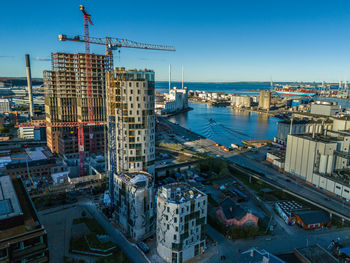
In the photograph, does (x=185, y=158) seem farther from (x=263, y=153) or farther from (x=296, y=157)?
(x=296, y=157)

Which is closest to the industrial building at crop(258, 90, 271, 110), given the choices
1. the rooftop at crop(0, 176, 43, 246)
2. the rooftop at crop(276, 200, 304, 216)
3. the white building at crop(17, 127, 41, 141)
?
the rooftop at crop(276, 200, 304, 216)

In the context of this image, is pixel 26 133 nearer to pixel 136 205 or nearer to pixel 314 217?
pixel 136 205

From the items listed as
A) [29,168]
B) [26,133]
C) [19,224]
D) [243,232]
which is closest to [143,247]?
[243,232]

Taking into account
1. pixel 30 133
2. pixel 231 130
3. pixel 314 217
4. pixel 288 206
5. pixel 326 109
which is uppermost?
pixel 326 109

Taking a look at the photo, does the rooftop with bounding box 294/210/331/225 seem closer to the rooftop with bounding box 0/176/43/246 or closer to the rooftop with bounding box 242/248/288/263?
the rooftop with bounding box 242/248/288/263

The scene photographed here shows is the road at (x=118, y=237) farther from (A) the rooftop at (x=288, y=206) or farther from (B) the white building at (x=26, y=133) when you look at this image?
(B) the white building at (x=26, y=133)

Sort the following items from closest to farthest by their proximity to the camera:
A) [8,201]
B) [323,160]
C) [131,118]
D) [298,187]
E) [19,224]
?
[19,224], [8,201], [131,118], [323,160], [298,187]

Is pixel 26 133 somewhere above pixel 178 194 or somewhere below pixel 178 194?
below

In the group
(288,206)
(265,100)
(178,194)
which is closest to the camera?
(178,194)
